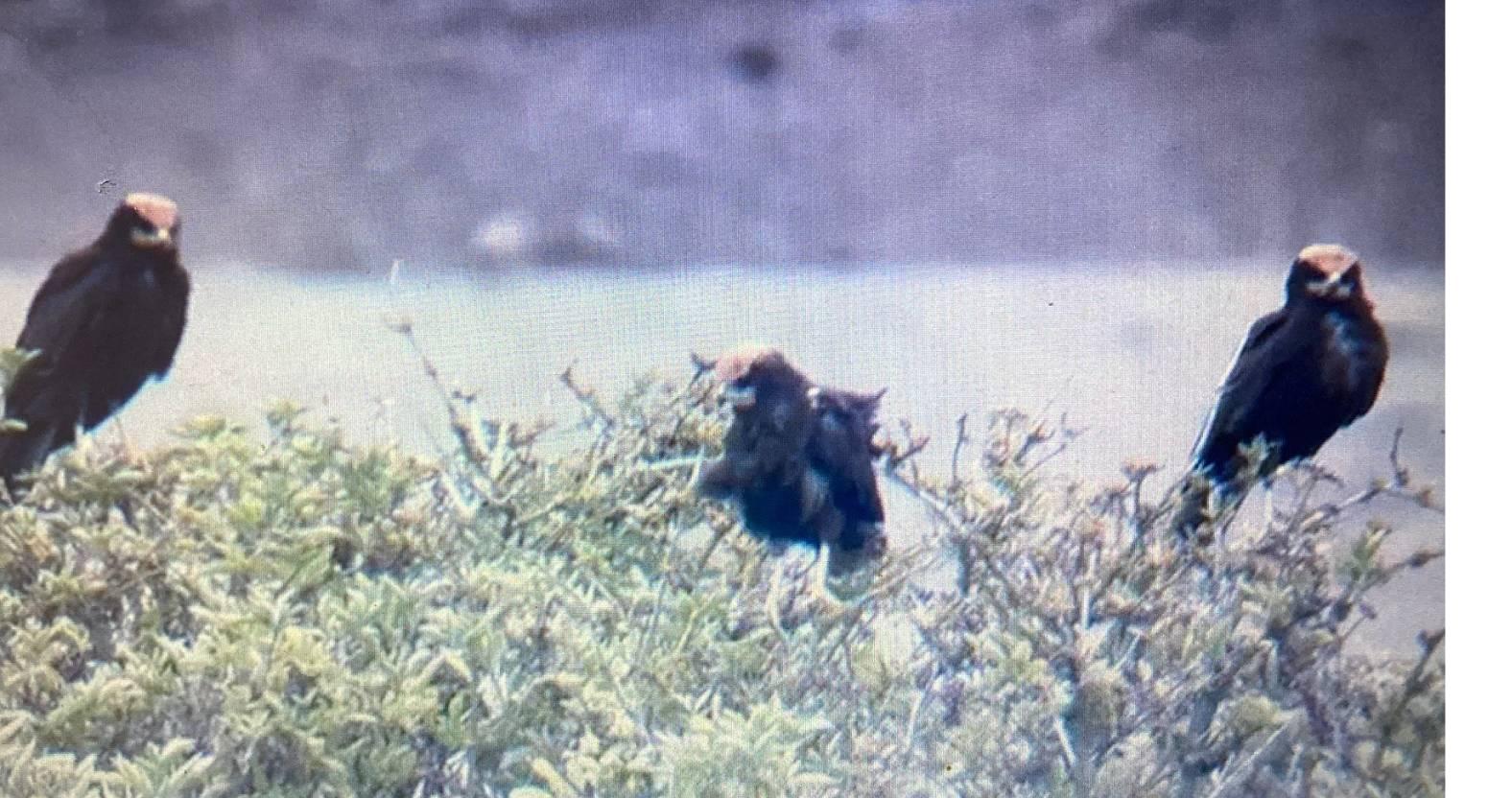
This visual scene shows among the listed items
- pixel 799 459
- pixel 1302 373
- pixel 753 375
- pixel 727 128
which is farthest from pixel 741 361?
pixel 1302 373

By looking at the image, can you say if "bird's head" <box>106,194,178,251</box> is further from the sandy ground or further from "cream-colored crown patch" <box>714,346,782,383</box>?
"cream-colored crown patch" <box>714,346,782,383</box>

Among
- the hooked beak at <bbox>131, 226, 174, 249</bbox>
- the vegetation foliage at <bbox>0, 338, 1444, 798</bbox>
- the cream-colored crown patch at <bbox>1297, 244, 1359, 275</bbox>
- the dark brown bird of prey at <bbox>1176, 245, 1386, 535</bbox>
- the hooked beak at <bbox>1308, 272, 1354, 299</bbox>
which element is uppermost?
the hooked beak at <bbox>131, 226, 174, 249</bbox>

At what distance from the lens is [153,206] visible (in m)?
1.83

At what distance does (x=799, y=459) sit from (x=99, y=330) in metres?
0.81

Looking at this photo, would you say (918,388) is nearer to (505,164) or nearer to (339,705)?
(505,164)

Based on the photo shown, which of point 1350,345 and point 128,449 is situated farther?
point 1350,345

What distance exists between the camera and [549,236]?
187 cm

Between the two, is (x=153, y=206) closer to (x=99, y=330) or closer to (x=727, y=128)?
(x=99, y=330)

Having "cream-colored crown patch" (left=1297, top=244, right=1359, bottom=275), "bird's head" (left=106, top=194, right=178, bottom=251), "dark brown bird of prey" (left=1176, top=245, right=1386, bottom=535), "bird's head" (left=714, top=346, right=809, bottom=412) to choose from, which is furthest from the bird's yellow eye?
"cream-colored crown patch" (left=1297, top=244, right=1359, bottom=275)

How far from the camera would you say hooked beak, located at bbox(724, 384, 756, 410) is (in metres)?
1.89

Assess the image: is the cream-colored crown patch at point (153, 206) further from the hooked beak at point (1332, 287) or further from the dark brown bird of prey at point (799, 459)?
the hooked beak at point (1332, 287)

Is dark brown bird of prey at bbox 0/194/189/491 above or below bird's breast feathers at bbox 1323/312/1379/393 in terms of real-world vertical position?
above

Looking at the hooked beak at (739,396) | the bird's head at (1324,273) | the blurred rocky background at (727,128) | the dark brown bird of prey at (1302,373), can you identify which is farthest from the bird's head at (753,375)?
the bird's head at (1324,273)

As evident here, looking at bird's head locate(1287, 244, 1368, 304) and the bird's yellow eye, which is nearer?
the bird's yellow eye
